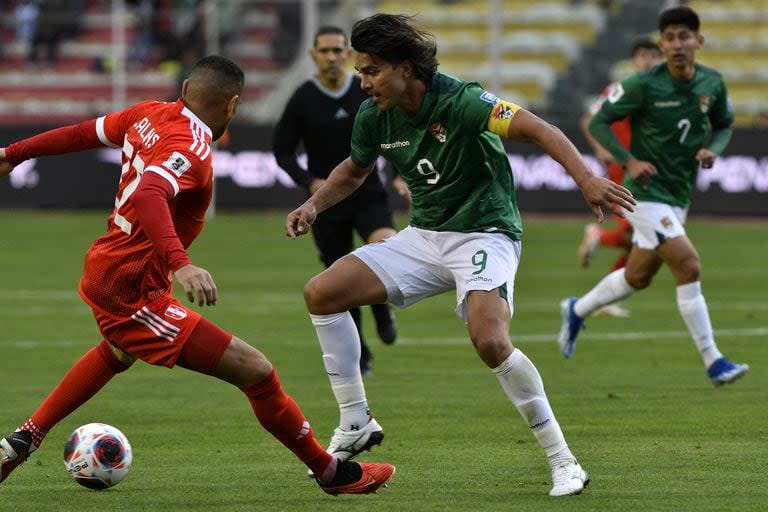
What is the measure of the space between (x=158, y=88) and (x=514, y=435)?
22.9m

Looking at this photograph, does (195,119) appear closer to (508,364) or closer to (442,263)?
(442,263)

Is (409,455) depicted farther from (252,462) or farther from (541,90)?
(541,90)

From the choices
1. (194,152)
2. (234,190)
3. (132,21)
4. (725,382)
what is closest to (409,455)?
(194,152)

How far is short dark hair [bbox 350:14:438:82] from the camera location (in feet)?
22.4

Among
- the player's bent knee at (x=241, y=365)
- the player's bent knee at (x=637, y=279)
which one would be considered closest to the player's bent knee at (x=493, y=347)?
the player's bent knee at (x=241, y=365)

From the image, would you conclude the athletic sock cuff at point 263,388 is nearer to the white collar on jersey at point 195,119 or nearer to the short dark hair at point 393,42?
the white collar on jersey at point 195,119

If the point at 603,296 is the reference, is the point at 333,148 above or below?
above

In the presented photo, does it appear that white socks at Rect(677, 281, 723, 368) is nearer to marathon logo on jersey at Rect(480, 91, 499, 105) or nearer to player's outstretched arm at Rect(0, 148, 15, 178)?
marathon logo on jersey at Rect(480, 91, 499, 105)

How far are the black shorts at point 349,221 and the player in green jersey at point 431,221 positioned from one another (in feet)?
10.8

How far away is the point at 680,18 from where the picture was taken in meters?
10.2

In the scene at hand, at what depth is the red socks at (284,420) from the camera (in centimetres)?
654

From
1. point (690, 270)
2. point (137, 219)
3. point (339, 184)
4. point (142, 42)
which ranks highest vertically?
point (137, 219)

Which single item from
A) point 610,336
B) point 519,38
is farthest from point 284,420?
point 519,38

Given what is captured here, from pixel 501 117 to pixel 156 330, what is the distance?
5.67 ft
